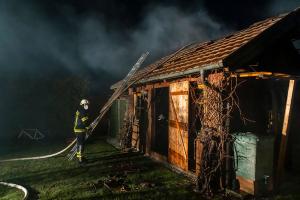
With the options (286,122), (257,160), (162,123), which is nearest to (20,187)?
(257,160)

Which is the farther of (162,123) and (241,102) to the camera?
(162,123)

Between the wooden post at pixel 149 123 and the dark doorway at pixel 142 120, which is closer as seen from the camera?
the wooden post at pixel 149 123

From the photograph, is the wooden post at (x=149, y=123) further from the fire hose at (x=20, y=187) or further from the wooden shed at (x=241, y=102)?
the fire hose at (x=20, y=187)

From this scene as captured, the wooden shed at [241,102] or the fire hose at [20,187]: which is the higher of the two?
the wooden shed at [241,102]

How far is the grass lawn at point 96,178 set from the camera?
6.71m

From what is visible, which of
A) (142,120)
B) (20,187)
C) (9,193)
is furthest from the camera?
(142,120)

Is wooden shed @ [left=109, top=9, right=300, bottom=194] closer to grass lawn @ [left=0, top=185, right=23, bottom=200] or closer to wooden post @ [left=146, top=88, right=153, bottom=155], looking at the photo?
wooden post @ [left=146, top=88, right=153, bottom=155]

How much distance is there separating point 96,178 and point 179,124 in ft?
10.4

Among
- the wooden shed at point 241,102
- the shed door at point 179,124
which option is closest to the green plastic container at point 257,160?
the wooden shed at point 241,102

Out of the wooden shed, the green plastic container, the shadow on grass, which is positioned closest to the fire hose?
the shadow on grass

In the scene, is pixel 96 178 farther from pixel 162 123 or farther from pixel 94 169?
pixel 162 123

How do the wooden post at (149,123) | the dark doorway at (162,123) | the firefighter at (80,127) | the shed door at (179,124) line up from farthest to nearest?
the dark doorway at (162,123) → the wooden post at (149,123) → the firefighter at (80,127) → the shed door at (179,124)

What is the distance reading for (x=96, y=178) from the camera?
812 centimetres

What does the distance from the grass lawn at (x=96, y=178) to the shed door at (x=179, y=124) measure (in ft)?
1.76
